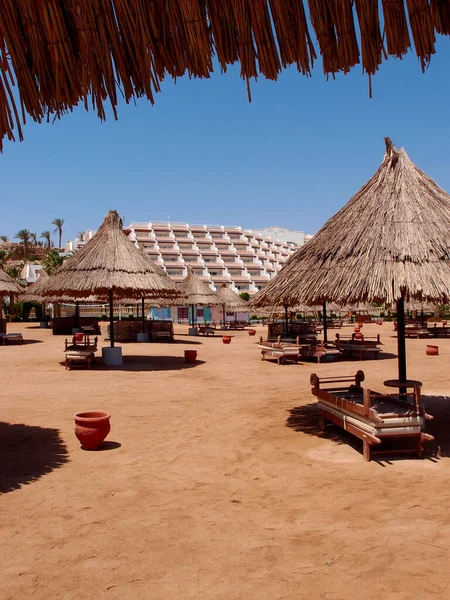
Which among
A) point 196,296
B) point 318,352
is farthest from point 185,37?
point 196,296

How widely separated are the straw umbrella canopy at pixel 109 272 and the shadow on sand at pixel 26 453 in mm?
8193

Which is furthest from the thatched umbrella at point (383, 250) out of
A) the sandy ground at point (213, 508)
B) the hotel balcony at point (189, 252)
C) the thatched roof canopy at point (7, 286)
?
the hotel balcony at point (189, 252)

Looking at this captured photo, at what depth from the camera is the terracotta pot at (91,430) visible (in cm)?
702

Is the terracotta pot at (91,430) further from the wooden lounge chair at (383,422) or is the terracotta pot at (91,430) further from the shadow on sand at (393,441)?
the wooden lounge chair at (383,422)

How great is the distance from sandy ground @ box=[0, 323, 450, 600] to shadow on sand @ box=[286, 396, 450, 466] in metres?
0.05

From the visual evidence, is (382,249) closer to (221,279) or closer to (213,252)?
(221,279)

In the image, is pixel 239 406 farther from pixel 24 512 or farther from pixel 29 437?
pixel 24 512

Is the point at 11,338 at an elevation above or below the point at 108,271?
below

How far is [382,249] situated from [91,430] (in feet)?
16.3

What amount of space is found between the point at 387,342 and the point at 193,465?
22513mm

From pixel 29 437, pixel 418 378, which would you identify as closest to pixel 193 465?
pixel 29 437

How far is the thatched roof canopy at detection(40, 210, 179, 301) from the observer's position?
16203 mm

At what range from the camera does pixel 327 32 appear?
8.84ft

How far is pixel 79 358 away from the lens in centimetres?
1552
